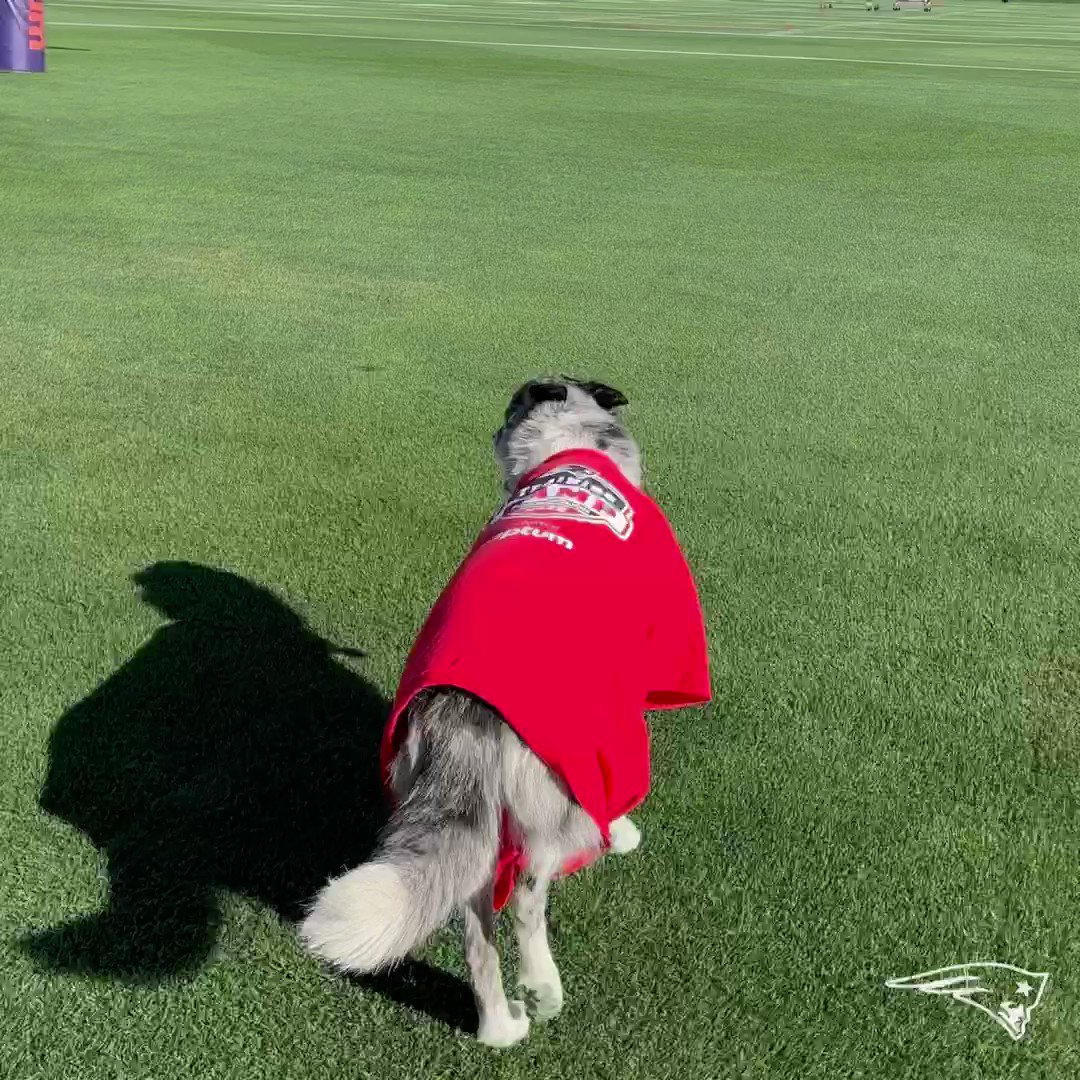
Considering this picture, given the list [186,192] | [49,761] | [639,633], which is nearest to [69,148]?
[186,192]

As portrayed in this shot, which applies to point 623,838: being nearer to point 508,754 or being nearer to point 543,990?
point 543,990

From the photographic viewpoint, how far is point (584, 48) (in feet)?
98.7

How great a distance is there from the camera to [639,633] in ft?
9.55

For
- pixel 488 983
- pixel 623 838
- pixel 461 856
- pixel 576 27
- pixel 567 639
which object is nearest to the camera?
pixel 461 856

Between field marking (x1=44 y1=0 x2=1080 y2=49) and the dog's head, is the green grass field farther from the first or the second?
field marking (x1=44 y1=0 x2=1080 y2=49)

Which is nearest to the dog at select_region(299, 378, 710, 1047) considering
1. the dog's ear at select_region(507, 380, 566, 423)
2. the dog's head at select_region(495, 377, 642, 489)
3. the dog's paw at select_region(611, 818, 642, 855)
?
the dog's paw at select_region(611, 818, 642, 855)

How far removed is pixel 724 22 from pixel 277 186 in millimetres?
34176

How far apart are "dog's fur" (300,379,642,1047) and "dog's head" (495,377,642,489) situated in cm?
140

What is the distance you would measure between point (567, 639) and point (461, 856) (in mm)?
484

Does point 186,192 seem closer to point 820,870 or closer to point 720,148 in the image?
point 720,148

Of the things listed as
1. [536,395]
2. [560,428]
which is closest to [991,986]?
[560,428]

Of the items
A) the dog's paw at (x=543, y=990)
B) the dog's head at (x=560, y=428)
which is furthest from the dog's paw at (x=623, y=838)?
the dog's head at (x=560, y=428)

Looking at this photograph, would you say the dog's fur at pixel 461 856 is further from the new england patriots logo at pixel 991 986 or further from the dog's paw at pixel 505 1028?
the new england patriots logo at pixel 991 986

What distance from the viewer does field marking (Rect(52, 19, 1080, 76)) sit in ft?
84.6
